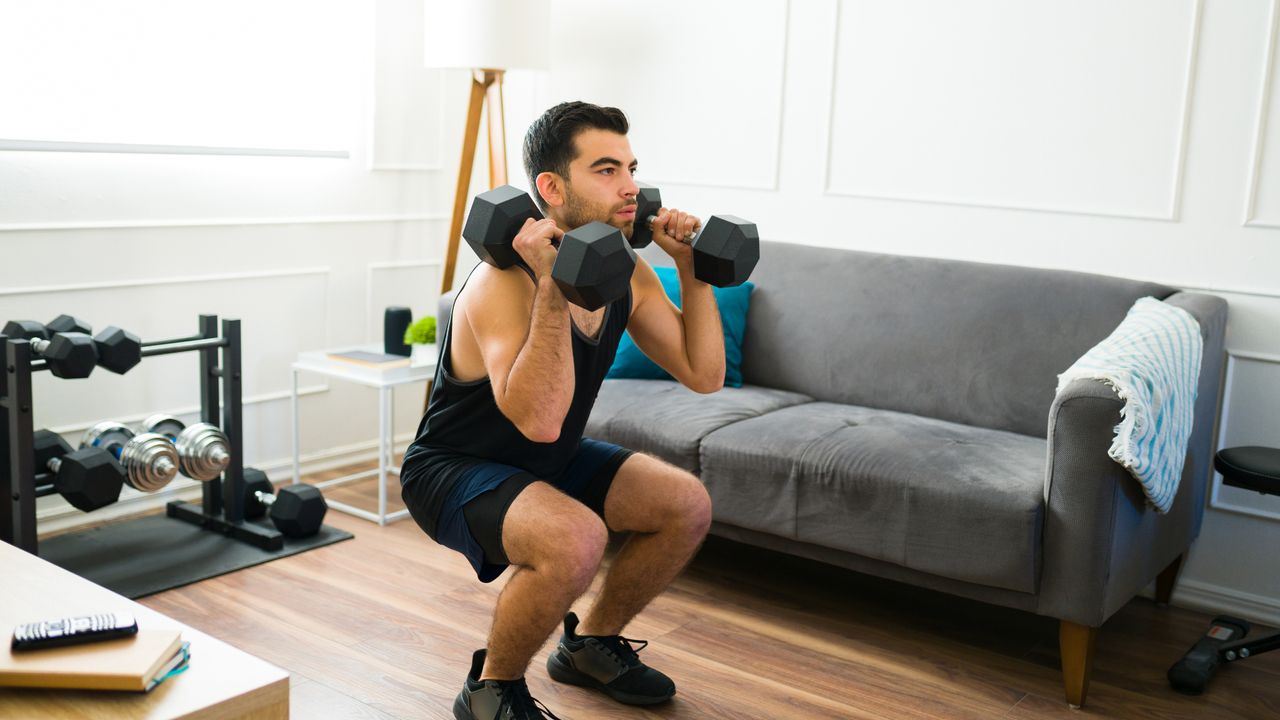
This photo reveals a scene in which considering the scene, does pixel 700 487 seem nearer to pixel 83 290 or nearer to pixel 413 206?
pixel 83 290

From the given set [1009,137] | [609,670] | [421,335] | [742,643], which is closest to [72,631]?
[609,670]

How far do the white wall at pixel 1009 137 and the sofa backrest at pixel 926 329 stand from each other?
16cm

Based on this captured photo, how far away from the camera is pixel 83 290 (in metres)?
3.14

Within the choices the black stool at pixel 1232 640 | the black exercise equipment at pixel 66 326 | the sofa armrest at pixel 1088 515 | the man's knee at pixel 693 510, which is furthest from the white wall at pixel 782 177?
the man's knee at pixel 693 510

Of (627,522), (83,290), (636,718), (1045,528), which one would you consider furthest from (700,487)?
(83,290)

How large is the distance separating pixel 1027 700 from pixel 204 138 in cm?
264

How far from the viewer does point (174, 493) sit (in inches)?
137

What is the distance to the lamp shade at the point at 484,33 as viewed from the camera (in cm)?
355

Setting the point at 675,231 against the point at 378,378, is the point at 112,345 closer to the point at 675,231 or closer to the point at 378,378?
the point at 378,378

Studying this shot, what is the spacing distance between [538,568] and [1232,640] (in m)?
1.63

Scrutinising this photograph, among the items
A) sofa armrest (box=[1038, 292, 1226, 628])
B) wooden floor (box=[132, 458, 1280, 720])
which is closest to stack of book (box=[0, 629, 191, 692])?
wooden floor (box=[132, 458, 1280, 720])

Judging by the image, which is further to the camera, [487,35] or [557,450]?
[487,35]

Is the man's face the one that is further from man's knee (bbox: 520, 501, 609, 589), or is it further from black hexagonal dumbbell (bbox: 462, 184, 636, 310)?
man's knee (bbox: 520, 501, 609, 589)

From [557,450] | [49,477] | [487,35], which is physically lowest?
[49,477]
